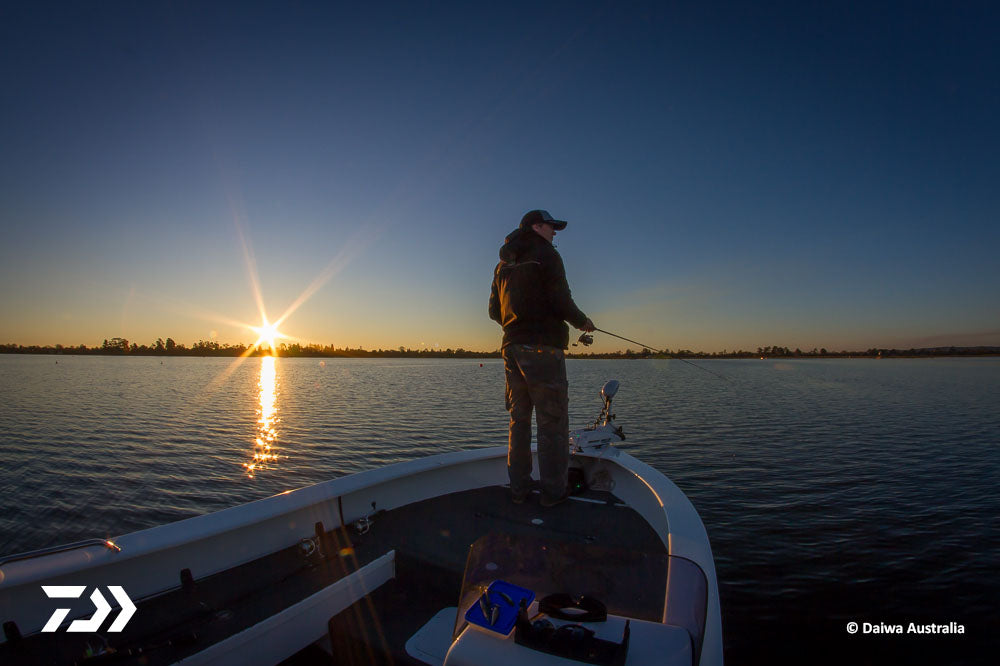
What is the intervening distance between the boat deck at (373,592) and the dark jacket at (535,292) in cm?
143

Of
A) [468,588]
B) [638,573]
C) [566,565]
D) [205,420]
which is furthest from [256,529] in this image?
[205,420]

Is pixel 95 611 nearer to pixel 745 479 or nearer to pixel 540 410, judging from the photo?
pixel 540 410

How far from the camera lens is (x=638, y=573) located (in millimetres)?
1710

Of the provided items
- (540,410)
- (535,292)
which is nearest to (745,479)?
(540,410)

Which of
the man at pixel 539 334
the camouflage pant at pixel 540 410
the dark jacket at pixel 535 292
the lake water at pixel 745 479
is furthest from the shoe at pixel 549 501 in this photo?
the lake water at pixel 745 479

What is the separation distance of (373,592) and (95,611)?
1.36 m

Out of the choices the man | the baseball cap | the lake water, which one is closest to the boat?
the man

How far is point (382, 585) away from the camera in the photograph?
2977mm

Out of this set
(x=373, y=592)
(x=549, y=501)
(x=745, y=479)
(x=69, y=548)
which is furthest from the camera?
(x=745, y=479)

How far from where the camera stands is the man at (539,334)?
142 inches

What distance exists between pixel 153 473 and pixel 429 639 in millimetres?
10672

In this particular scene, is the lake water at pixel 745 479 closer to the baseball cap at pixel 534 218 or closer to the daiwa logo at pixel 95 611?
the baseball cap at pixel 534 218

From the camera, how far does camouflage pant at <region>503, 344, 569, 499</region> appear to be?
3594 millimetres

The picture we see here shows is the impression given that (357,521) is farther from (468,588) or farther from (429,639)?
(468,588)
